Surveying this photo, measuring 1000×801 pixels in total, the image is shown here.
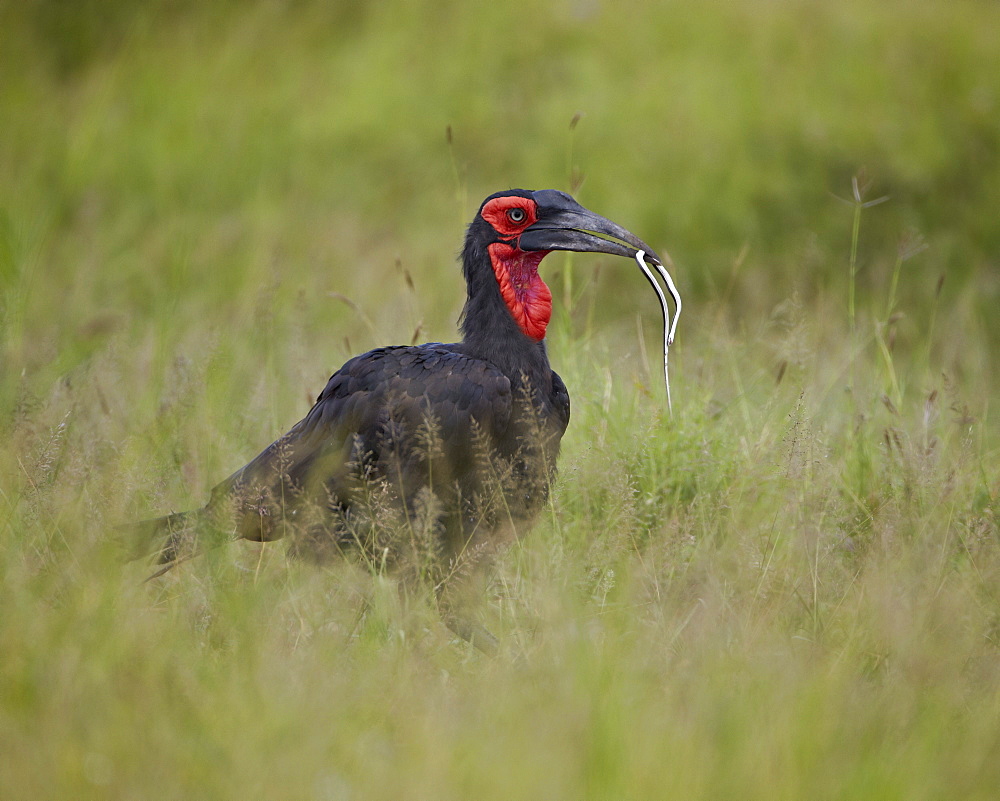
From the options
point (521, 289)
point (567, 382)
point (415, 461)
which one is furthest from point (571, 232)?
point (567, 382)

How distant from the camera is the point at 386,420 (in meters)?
3.12

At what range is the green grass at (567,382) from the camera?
200 centimetres

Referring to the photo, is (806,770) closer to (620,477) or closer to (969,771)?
(969,771)

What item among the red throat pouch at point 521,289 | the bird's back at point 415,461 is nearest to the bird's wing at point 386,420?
the bird's back at point 415,461

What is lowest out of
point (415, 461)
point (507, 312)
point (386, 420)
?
point (415, 461)

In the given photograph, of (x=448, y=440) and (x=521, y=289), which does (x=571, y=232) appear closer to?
(x=521, y=289)

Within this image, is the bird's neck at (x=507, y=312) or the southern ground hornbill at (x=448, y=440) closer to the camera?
the southern ground hornbill at (x=448, y=440)

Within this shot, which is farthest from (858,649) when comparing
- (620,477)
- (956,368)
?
(956,368)

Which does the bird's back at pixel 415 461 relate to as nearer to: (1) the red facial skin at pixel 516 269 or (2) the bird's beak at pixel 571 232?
(1) the red facial skin at pixel 516 269

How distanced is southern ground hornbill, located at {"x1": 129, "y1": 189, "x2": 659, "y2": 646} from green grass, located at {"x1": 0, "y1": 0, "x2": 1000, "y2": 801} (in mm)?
149

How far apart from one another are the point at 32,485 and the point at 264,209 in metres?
4.67

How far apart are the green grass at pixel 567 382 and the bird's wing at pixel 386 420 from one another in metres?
0.30

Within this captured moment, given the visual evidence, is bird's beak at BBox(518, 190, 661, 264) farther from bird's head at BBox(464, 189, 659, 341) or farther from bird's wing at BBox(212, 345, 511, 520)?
bird's wing at BBox(212, 345, 511, 520)

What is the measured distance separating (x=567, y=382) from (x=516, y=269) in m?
0.91
